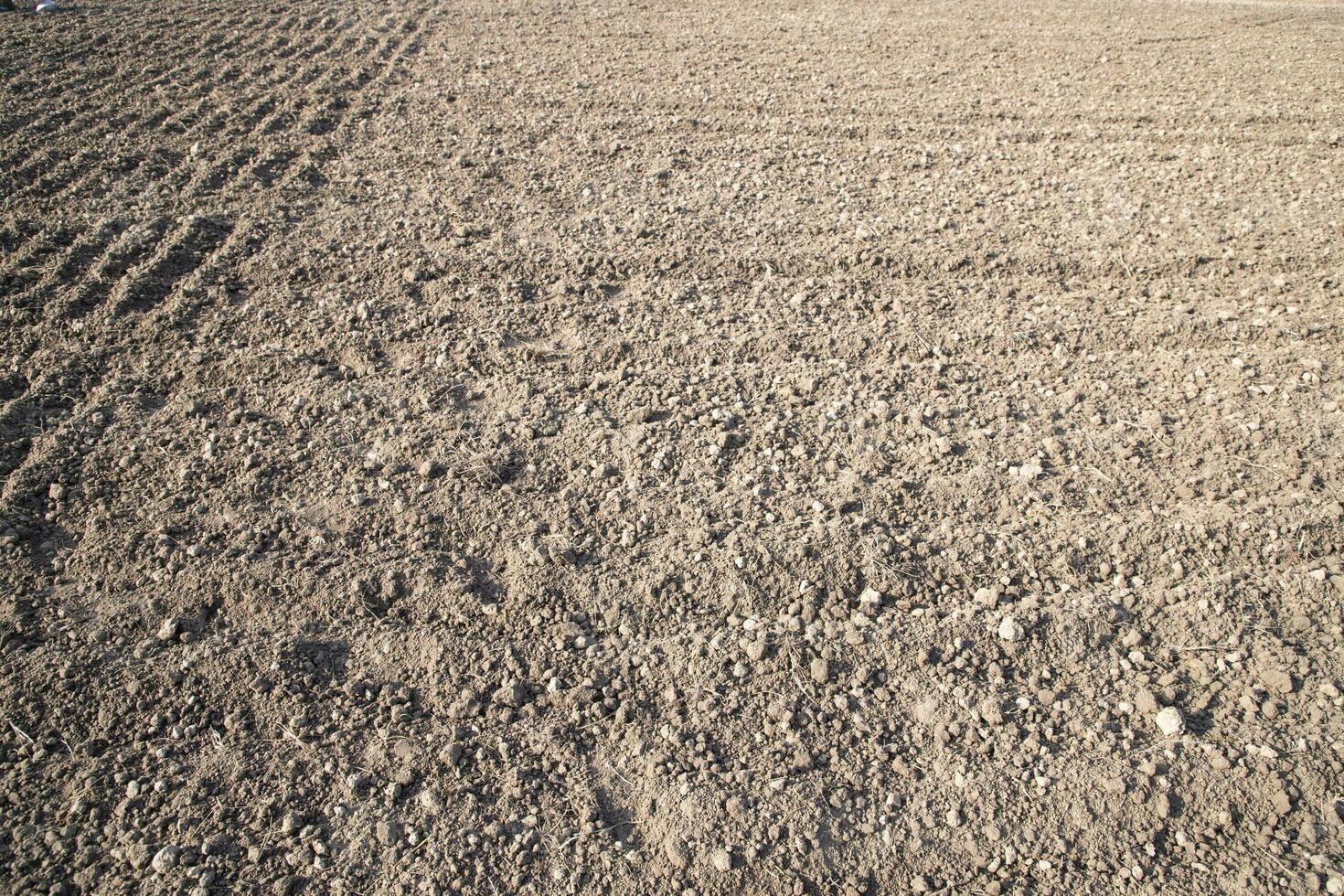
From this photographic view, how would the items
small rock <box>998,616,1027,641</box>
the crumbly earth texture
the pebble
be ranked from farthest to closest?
small rock <box>998,616,1027,641</box>
the crumbly earth texture
the pebble

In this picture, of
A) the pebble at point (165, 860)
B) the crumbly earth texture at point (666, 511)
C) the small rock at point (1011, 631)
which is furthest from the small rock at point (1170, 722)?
the pebble at point (165, 860)

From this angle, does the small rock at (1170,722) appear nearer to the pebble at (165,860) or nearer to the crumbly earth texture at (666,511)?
the crumbly earth texture at (666,511)

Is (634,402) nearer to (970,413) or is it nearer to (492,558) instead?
(492,558)

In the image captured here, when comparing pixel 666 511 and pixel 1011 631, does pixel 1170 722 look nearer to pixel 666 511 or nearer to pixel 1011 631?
pixel 1011 631

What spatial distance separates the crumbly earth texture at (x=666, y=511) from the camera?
2.72 m

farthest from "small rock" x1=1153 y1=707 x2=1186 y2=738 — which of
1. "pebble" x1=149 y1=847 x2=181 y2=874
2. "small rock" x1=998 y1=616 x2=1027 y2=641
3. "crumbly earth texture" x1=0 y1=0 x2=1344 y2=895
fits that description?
"pebble" x1=149 y1=847 x2=181 y2=874

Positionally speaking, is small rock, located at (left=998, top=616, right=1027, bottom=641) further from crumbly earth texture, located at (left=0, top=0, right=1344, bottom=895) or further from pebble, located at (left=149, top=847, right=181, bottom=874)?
pebble, located at (left=149, top=847, right=181, bottom=874)

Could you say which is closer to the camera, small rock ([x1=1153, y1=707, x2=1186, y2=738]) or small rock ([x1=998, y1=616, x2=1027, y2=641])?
small rock ([x1=1153, y1=707, x2=1186, y2=738])

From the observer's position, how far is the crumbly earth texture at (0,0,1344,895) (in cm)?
272

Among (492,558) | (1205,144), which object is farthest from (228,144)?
(1205,144)

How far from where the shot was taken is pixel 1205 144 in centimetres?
748

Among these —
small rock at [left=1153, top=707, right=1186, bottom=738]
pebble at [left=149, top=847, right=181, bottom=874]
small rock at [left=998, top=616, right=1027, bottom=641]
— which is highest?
pebble at [left=149, top=847, right=181, bottom=874]

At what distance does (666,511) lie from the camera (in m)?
3.79

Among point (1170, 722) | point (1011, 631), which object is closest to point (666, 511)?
point (1011, 631)
